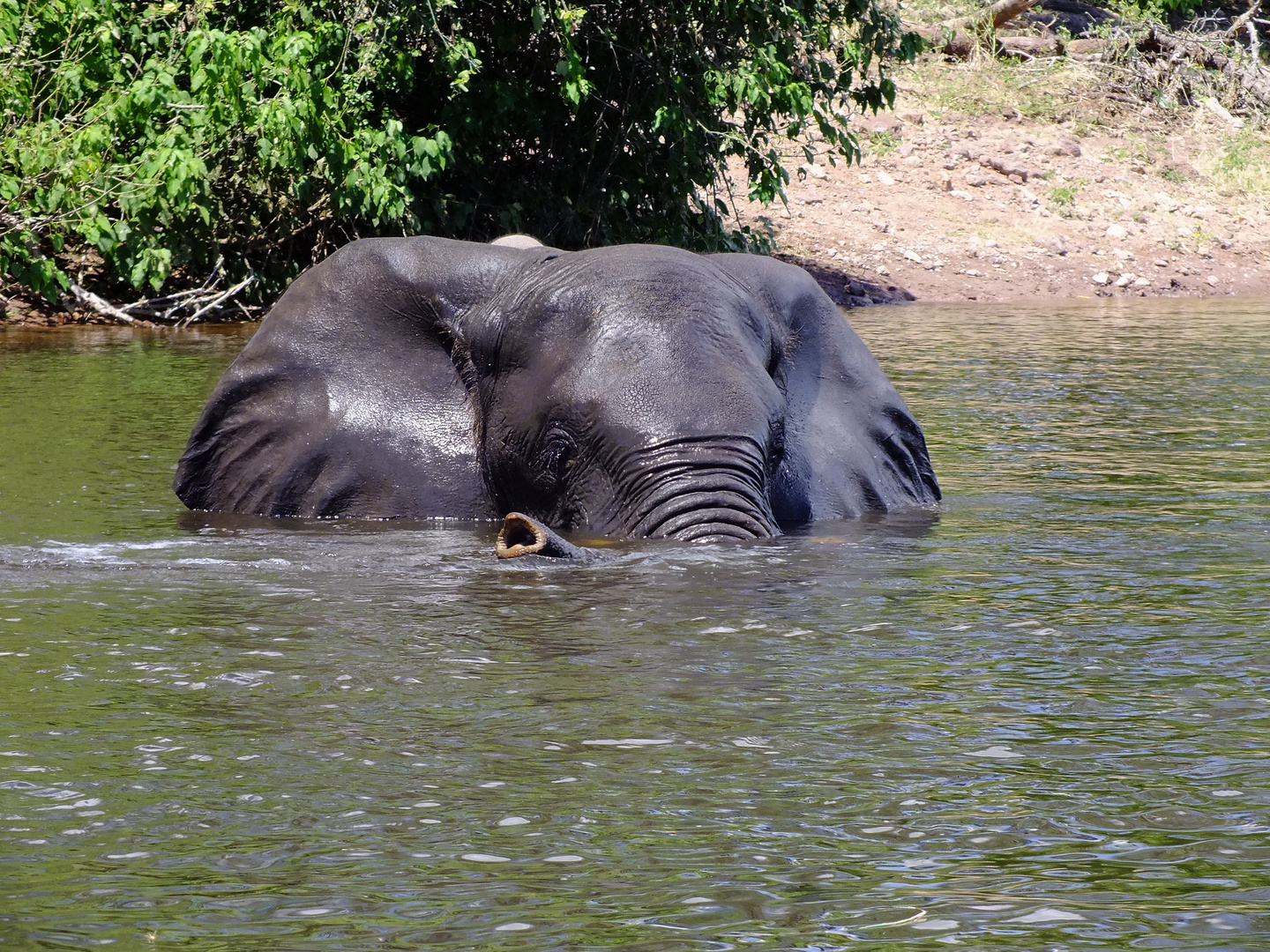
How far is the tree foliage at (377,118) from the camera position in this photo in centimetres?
1359

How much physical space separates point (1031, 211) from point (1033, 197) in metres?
0.46

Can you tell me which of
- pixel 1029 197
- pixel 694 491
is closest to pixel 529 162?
pixel 1029 197

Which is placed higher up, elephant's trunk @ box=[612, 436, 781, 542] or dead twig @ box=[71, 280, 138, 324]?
elephant's trunk @ box=[612, 436, 781, 542]

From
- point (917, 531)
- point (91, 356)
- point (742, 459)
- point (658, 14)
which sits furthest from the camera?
point (658, 14)

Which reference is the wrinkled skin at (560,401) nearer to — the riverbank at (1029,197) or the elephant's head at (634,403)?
the elephant's head at (634,403)

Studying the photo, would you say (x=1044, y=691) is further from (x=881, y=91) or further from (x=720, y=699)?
(x=881, y=91)

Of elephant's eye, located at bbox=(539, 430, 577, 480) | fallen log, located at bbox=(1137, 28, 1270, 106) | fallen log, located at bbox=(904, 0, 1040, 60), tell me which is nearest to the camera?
elephant's eye, located at bbox=(539, 430, 577, 480)

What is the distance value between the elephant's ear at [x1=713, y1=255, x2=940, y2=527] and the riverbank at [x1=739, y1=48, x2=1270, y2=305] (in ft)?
37.8

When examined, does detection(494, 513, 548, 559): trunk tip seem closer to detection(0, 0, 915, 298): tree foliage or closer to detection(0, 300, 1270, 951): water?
detection(0, 300, 1270, 951): water

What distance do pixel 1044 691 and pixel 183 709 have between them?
194 cm

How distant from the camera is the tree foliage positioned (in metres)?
13.6

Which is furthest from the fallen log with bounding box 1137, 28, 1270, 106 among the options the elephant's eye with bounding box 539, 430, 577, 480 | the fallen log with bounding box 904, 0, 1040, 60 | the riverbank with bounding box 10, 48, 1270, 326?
the elephant's eye with bounding box 539, 430, 577, 480

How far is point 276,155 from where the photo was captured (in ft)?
46.8

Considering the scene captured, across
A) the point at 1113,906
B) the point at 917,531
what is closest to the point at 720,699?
the point at 1113,906
